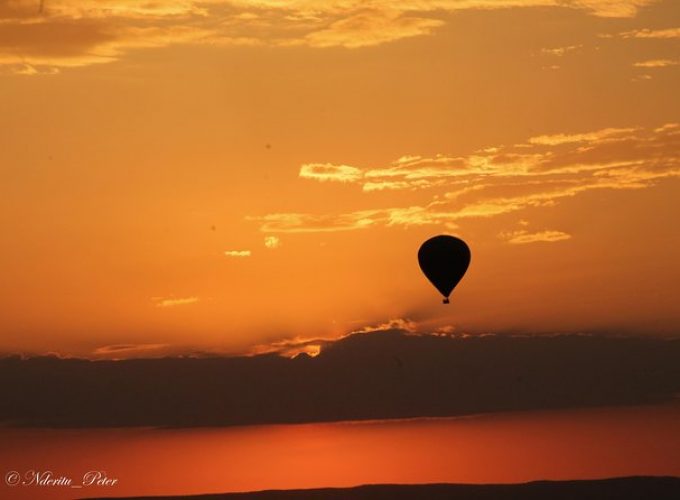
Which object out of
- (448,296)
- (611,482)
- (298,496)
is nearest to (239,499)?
(298,496)

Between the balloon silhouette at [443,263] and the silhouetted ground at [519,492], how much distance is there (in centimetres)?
3936

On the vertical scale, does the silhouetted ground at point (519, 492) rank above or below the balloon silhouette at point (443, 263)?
above

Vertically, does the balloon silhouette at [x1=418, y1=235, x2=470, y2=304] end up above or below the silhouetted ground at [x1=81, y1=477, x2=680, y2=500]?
below

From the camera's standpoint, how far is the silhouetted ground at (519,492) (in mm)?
82125

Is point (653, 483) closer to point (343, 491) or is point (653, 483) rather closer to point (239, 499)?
point (343, 491)

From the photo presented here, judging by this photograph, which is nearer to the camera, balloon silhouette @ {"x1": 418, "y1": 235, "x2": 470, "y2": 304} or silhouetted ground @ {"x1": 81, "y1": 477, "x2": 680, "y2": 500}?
balloon silhouette @ {"x1": 418, "y1": 235, "x2": 470, "y2": 304}

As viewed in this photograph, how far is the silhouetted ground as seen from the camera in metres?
82.1

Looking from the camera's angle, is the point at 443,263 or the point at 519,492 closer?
the point at 443,263

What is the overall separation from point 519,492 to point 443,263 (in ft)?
142

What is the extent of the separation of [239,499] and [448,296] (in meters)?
42.6

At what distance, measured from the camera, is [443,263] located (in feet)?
148

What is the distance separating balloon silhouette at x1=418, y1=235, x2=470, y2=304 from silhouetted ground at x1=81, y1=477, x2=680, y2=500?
129 feet

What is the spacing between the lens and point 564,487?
280 feet

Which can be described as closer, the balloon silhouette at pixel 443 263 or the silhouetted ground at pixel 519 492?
the balloon silhouette at pixel 443 263
